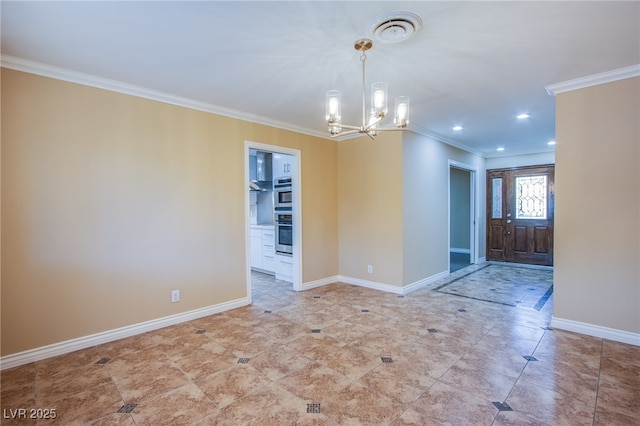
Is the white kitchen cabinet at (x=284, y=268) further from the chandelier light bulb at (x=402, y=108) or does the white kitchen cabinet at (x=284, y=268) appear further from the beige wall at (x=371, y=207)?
the chandelier light bulb at (x=402, y=108)

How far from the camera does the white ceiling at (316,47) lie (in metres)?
1.92

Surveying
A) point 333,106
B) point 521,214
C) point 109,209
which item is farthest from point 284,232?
point 521,214

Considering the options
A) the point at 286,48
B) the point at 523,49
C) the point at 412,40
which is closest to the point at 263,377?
the point at 286,48

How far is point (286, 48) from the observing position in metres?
2.37

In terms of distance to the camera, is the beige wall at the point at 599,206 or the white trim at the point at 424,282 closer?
the beige wall at the point at 599,206

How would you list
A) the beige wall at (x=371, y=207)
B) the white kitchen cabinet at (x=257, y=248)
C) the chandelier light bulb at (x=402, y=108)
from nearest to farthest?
the chandelier light bulb at (x=402, y=108) < the beige wall at (x=371, y=207) < the white kitchen cabinet at (x=257, y=248)

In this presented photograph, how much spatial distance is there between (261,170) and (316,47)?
403 cm

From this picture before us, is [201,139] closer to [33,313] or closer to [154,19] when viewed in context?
[154,19]

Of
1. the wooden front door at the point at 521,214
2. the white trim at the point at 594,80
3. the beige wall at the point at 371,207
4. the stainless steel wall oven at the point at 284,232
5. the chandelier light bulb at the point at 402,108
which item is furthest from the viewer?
the wooden front door at the point at 521,214

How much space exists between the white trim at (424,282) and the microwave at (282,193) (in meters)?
2.28

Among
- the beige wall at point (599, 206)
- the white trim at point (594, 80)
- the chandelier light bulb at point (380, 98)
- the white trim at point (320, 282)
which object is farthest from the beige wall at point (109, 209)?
the beige wall at point (599, 206)

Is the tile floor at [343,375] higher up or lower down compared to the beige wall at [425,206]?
lower down

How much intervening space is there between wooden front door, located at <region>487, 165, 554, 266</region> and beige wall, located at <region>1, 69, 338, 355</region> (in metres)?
5.89

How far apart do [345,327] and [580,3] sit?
3216 millimetres
